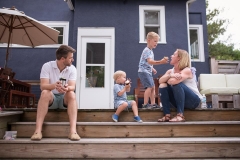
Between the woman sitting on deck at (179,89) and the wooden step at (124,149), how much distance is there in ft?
1.66

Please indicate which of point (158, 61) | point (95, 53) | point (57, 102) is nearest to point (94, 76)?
point (95, 53)

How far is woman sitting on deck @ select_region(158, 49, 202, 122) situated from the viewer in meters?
2.63

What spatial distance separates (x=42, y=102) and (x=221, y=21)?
14.5 metres

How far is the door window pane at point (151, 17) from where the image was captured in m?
6.33

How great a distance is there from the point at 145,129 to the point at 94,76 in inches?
138

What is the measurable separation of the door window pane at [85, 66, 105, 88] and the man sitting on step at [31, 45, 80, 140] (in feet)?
9.87

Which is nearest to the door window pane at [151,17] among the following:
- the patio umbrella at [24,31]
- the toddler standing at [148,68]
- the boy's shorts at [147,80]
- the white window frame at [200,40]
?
the white window frame at [200,40]

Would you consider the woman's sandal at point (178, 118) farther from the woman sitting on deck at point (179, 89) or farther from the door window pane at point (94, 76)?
the door window pane at point (94, 76)

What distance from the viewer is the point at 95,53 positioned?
5898 millimetres

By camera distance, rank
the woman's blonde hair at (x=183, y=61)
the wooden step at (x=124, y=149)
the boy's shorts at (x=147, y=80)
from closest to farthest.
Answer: the wooden step at (x=124, y=149)
the woman's blonde hair at (x=183, y=61)
the boy's shorts at (x=147, y=80)

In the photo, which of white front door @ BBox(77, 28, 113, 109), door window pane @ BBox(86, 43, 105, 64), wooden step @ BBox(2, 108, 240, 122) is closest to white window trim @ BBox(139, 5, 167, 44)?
white front door @ BBox(77, 28, 113, 109)

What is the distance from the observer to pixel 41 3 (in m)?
7.11

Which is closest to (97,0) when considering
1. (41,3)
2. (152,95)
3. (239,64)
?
(41,3)

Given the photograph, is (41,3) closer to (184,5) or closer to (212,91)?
(184,5)
